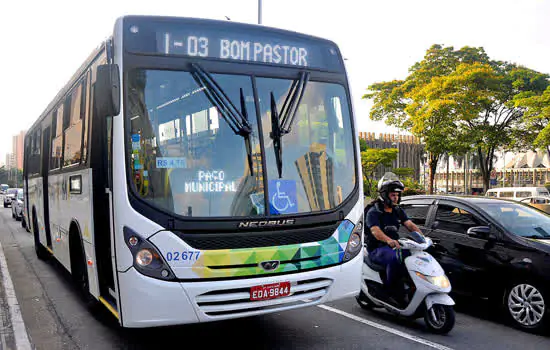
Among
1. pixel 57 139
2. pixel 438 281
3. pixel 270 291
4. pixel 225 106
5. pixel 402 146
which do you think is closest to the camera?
pixel 270 291

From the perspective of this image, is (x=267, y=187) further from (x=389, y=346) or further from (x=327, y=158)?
(x=389, y=346)

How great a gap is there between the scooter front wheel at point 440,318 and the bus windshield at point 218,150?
68.9 inches

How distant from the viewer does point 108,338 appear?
5.72 meters

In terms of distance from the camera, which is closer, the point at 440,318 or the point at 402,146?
the point at 440,318

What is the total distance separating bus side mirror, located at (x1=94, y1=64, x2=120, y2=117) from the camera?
181 inches

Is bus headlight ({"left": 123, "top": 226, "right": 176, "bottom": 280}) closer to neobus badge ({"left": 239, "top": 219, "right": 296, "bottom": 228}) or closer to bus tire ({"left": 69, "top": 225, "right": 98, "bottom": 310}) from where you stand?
neobus badge ({"left": 239, "top": 219, "right": 296, "bottom": 228})

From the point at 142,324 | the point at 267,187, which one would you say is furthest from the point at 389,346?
the point at 142,324

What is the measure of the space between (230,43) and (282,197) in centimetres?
154

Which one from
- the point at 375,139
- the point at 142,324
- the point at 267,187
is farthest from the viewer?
the point at 375,139

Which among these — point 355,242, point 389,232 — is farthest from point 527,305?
point 355,242

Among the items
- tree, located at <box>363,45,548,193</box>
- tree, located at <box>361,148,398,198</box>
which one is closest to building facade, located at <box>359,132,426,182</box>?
tree, located at <box>361,148,398,198</box>

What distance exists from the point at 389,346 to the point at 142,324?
2478 millimetres

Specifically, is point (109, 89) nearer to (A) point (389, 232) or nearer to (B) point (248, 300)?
(B) point (248, 300)

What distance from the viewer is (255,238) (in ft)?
15.4
